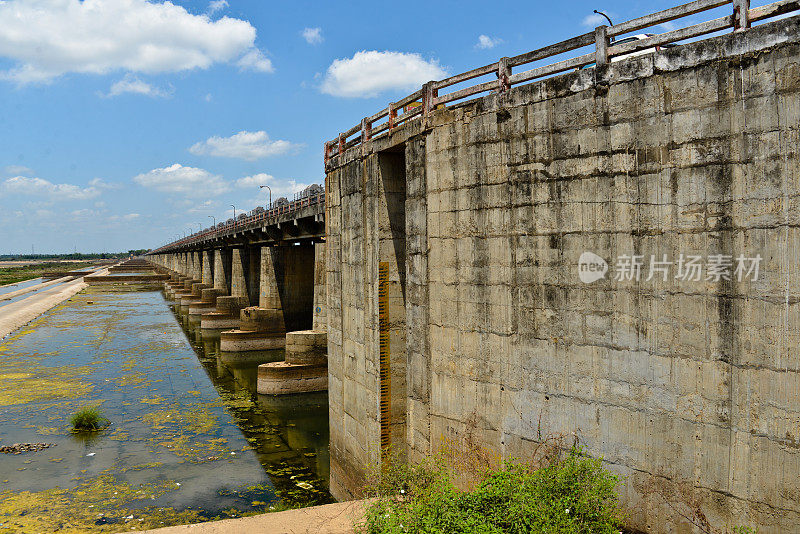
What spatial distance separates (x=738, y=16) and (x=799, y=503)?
6143 millimetres

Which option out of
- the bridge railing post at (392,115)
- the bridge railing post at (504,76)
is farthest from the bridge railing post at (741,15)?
Result: the bridge railing post at (392,115)

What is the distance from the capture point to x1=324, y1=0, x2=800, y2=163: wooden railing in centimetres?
674

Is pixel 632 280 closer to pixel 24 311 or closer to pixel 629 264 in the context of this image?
pixel 629 264

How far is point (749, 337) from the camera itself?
6609 mm

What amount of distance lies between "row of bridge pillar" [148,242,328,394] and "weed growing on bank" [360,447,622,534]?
726 inches

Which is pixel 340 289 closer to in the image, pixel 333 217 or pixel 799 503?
pixel 333 217

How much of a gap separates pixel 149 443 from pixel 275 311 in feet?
58.7

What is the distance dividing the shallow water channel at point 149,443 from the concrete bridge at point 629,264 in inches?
297

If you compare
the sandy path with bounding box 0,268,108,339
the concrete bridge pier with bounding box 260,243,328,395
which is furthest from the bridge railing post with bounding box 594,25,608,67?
the sandy path with bounding box 0,268,108,339

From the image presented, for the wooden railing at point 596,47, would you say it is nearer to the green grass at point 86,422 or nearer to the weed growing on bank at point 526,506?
the weed growing on bank at point 526,506

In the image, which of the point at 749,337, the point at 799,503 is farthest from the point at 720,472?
the point at 749,337

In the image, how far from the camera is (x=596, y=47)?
8.12 meters

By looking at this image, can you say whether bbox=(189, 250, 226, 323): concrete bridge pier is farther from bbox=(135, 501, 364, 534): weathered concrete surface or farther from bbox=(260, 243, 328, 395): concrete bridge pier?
bbox=(135, 501, 364, 534): weathered concrete surface

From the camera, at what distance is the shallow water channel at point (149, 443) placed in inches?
575
